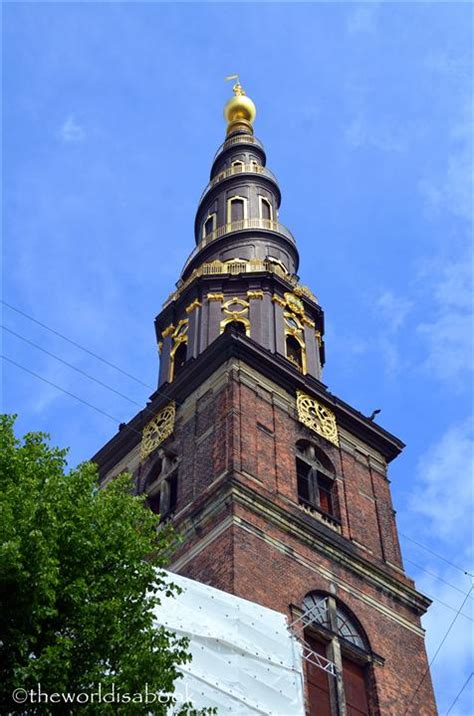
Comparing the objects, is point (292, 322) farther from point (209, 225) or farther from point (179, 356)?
point (209, 225)

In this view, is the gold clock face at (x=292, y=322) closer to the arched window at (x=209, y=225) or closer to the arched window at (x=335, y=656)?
the arched window at (x=209, y=225)

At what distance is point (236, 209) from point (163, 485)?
14755 millimetres

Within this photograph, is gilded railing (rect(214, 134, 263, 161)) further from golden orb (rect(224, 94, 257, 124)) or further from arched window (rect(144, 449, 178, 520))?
arched window (rect(144, 449, 178, 520))

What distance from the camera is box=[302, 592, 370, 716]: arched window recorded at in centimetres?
2636

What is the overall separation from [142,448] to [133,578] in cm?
1945

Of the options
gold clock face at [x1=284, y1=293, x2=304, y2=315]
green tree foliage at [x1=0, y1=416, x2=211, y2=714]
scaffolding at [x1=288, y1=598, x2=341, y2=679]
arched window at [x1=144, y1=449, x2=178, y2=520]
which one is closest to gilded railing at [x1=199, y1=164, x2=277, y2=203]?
gold clock face at [x1=284, y1=293, x2=304, y2=315]

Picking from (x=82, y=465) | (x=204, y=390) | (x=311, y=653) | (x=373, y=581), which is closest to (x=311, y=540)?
(x=373, y=581)

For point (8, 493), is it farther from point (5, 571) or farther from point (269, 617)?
point (269, 617)

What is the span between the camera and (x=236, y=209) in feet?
149

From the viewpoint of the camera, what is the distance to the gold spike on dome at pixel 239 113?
5238 centimetres

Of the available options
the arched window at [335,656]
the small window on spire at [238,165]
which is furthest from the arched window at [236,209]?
the arched window at [335,656]

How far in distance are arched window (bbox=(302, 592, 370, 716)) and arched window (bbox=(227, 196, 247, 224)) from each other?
18.9m

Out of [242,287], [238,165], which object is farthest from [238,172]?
[242,287]

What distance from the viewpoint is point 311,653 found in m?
26.6
